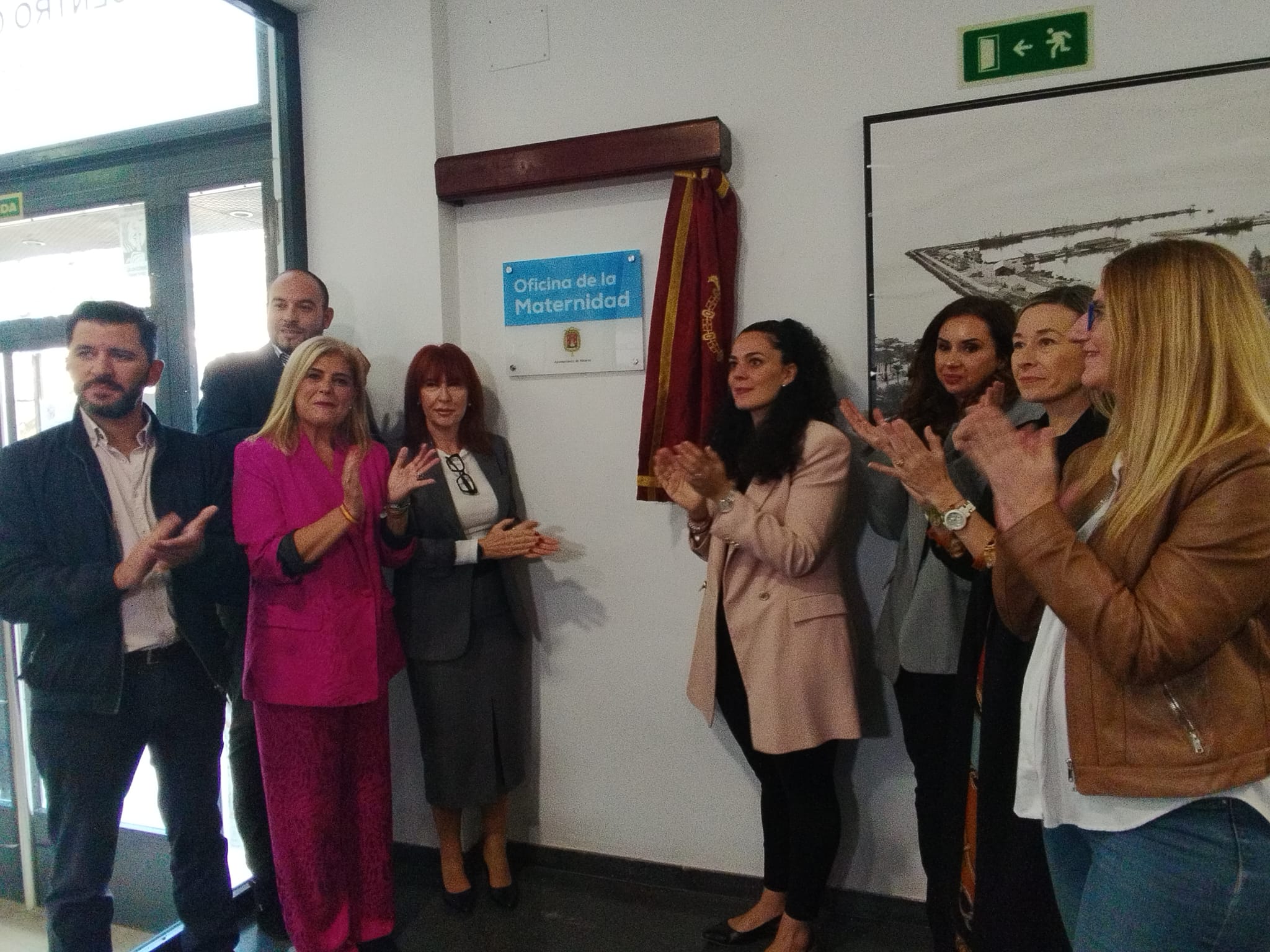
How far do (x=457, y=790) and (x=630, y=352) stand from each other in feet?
4.29

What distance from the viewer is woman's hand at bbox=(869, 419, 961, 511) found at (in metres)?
1.48

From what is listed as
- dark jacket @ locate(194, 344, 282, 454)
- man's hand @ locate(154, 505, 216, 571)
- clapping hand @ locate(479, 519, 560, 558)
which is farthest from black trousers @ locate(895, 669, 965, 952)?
dark jacket @ locate(194, 344, 282, 454)

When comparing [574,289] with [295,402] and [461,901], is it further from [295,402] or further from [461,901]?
[461,901]

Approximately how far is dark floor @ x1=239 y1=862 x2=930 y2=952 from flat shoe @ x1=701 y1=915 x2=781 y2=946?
0.08 feet

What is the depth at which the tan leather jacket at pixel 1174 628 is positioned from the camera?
3.17ft

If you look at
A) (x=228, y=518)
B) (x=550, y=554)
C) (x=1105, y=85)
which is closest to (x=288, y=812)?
(x=228, y=518)

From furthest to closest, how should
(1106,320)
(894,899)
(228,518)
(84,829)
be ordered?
(894,899) < (228,518) < (84,829) < (1106,320)

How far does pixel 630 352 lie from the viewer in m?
2.50

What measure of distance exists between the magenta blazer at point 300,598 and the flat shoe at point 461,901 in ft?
2.40

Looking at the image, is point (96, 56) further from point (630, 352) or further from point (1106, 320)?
point (1106, 320)

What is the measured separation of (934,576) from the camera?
1860mm

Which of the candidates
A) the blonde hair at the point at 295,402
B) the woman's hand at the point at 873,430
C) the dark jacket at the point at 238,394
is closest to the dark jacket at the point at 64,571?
the blonde hair at the point at 295,402

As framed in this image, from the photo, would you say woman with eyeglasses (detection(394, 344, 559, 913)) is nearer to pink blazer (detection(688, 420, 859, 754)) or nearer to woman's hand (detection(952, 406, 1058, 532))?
pink blazer (detection(688, 420, 859, 754))

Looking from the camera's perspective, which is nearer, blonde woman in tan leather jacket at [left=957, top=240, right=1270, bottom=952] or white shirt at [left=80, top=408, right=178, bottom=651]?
blonde woman in tan leather jacket at [left=957, top=240, right=1270, bottom=952]
